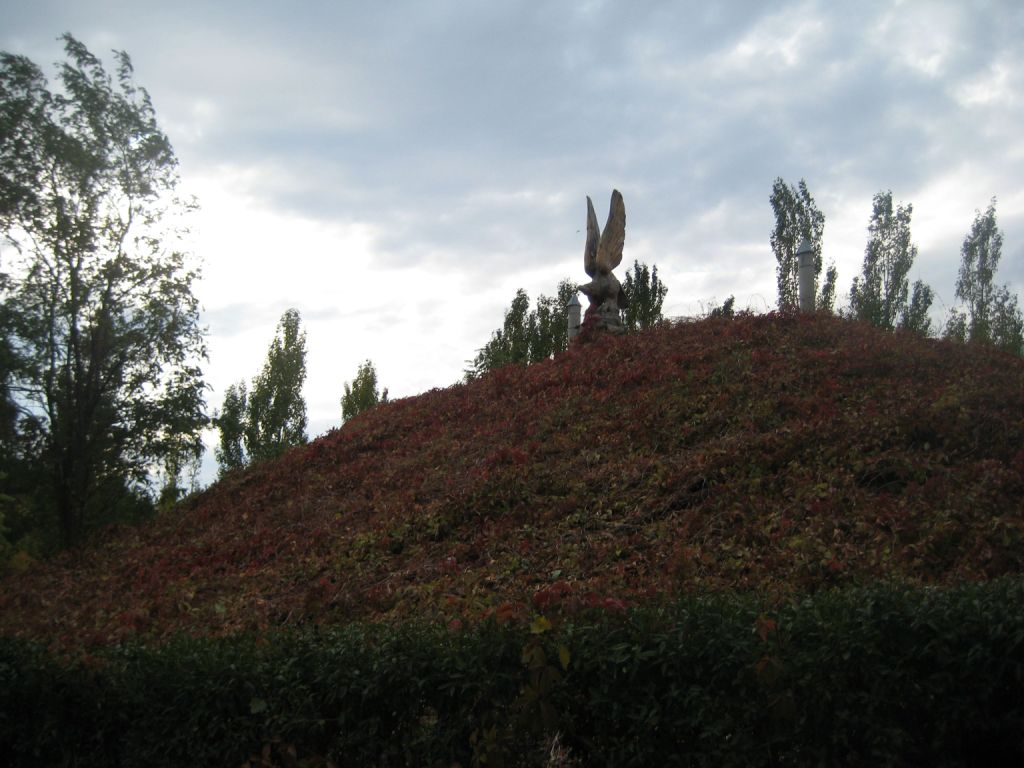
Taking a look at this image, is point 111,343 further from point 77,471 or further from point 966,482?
point 966,482

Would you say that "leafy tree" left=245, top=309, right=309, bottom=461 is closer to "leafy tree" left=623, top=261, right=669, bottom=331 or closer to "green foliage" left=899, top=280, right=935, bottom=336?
"leafy tree" left=623, top=261, right=669, bottom=331

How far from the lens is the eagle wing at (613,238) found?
648 inches

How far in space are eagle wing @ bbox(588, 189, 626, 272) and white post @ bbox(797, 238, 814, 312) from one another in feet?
11.3

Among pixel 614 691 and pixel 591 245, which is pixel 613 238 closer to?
pixel 591 245

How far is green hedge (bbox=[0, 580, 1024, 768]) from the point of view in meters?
2.98

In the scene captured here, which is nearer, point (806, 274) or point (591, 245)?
point (806, 274)

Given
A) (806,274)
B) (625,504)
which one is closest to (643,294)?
(806,274)

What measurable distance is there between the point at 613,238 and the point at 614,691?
1387 cm

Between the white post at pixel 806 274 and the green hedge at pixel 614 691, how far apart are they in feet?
37.8

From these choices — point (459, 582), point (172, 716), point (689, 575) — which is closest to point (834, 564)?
point (689, 575)

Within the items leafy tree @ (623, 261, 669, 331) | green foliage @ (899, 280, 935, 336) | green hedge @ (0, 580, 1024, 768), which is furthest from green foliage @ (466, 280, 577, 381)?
green hedge @ (0, 580, 1024, 768)

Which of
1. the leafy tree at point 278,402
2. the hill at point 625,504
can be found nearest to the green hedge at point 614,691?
the hill at point 625,504

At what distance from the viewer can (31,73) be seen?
44.5 ft

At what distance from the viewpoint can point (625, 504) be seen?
26.7ft
